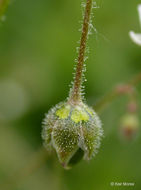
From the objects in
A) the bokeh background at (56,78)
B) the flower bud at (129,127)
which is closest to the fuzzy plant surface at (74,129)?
the flower bud at (129,127)

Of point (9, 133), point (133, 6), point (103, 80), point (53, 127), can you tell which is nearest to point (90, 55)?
point (103, 80)

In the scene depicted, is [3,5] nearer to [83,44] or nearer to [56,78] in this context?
[83,44]

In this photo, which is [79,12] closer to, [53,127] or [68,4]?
[68,4]

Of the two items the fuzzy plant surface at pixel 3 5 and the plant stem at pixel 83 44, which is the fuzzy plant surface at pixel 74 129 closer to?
the plant stem at pixel 83 44

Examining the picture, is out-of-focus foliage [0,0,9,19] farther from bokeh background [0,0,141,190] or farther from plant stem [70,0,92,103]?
bokeh background [0,0,141,190]

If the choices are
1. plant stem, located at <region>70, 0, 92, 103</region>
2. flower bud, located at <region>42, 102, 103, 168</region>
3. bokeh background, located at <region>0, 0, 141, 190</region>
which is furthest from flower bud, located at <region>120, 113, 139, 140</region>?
plant stem, located at <region>70, 0, 92, 103</region>
